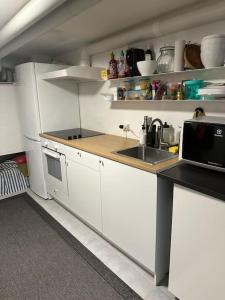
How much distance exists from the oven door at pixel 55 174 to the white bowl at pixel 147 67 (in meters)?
1.26

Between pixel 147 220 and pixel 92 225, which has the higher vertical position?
pixel 147 220

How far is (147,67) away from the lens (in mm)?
1834

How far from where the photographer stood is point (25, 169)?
344 cm

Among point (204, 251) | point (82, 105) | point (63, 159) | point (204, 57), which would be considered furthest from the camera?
point (82, 105)

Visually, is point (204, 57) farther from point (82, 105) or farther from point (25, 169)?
point (25, 169)

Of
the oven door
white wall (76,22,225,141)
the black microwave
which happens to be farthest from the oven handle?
the black microwave

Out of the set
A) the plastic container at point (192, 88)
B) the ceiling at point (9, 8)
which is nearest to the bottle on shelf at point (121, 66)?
the plastic container at point (192, 88)

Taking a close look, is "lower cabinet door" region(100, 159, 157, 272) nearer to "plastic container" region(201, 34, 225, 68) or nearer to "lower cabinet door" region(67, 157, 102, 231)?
"lower cabinet door" region(67, 157, 102, 231)

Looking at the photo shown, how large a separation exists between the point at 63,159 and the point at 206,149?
1592 mm

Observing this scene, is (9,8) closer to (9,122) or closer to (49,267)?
(9,122)

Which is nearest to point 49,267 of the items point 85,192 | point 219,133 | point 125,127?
point 85,192

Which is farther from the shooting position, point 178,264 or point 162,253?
point 162,253

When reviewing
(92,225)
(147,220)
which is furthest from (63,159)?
(147,220)

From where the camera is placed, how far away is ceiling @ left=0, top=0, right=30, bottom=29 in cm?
162
